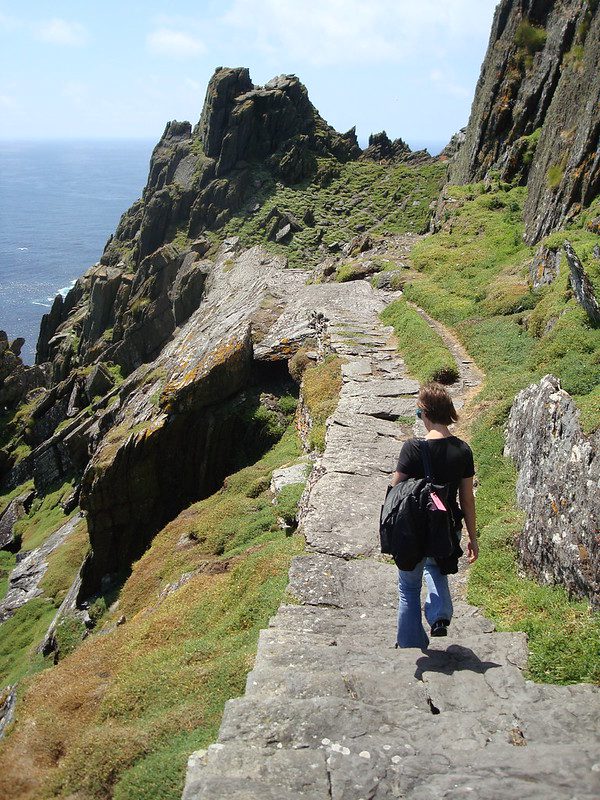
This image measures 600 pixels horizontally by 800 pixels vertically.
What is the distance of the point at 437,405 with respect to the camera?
804cm

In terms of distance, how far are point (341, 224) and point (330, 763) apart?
66743mm

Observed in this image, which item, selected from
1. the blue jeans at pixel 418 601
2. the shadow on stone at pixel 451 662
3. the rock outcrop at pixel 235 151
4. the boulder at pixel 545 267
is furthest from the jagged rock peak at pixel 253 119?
the shadow on stone at pixel 451 662

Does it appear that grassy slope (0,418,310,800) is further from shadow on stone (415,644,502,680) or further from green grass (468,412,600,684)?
green grass (468,412,600,684)

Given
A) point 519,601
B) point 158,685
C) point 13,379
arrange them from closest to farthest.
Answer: point 519,601 → point 158,685 → point 13,379

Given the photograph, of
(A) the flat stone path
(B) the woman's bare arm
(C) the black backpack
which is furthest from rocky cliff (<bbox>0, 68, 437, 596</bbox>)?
(C) the black backpack

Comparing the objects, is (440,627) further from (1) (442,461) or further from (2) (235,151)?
(2) (235,151)

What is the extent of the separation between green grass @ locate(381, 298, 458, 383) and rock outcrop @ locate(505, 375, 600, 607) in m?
7.96

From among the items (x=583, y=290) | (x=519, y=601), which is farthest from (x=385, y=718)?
(x=583, y=290)

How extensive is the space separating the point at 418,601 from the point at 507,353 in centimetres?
1477

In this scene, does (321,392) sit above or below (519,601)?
below

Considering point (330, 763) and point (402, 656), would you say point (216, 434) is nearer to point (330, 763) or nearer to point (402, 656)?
point (402, 656)

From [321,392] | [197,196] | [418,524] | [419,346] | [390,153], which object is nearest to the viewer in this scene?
[418,524]

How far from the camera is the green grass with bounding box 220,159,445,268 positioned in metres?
64.2

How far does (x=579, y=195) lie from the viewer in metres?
28.1
